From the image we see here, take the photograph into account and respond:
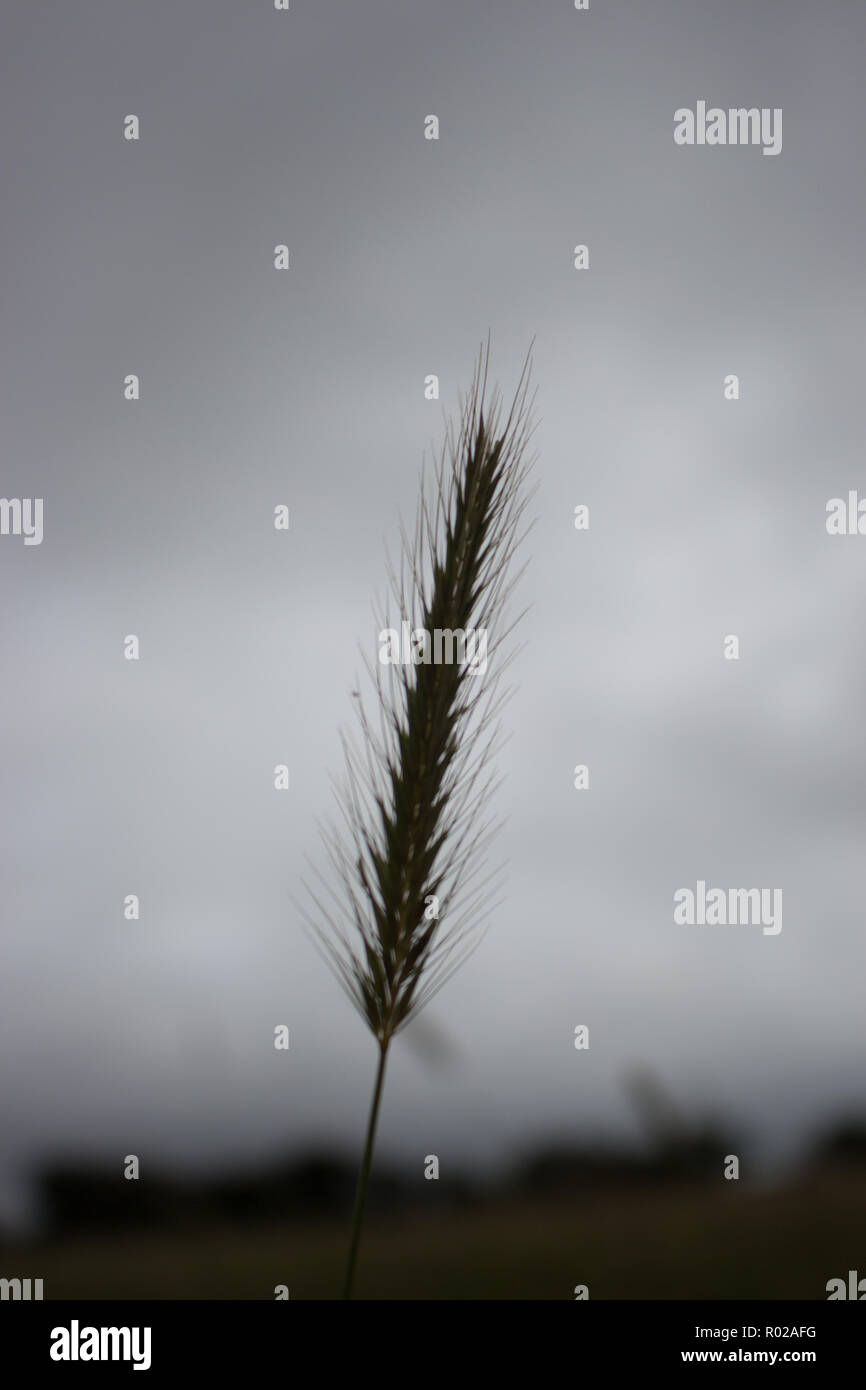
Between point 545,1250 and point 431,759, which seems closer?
point 431,759

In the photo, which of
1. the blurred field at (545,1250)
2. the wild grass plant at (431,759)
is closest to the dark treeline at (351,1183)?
the blurred field at (545,1250)

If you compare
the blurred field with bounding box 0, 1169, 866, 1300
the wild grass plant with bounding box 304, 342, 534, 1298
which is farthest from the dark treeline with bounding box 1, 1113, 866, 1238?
the wild grass plant with bounding box 304, 342, 534, 1298

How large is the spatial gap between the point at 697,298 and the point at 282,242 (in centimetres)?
74

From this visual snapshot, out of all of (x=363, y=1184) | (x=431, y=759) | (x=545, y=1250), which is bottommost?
(x=545, y=1250)

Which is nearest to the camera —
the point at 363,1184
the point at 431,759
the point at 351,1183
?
the point at 363,1184

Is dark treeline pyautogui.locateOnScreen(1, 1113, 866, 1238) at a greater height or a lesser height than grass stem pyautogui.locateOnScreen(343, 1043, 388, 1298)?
lesser

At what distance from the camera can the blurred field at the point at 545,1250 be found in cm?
146

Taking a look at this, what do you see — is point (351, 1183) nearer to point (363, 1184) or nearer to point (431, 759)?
point (363, 1184)

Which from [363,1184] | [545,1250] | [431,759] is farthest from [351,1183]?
[431,759]

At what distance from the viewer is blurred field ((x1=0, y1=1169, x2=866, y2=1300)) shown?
1.46 metres

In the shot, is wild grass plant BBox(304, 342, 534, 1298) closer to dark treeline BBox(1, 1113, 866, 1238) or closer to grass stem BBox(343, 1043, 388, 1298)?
grass stem BBox(343, 1043, 388, 1298)

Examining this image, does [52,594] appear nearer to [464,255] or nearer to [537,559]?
[537,559]

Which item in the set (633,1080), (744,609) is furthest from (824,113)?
(633,1080)

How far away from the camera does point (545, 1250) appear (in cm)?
153
